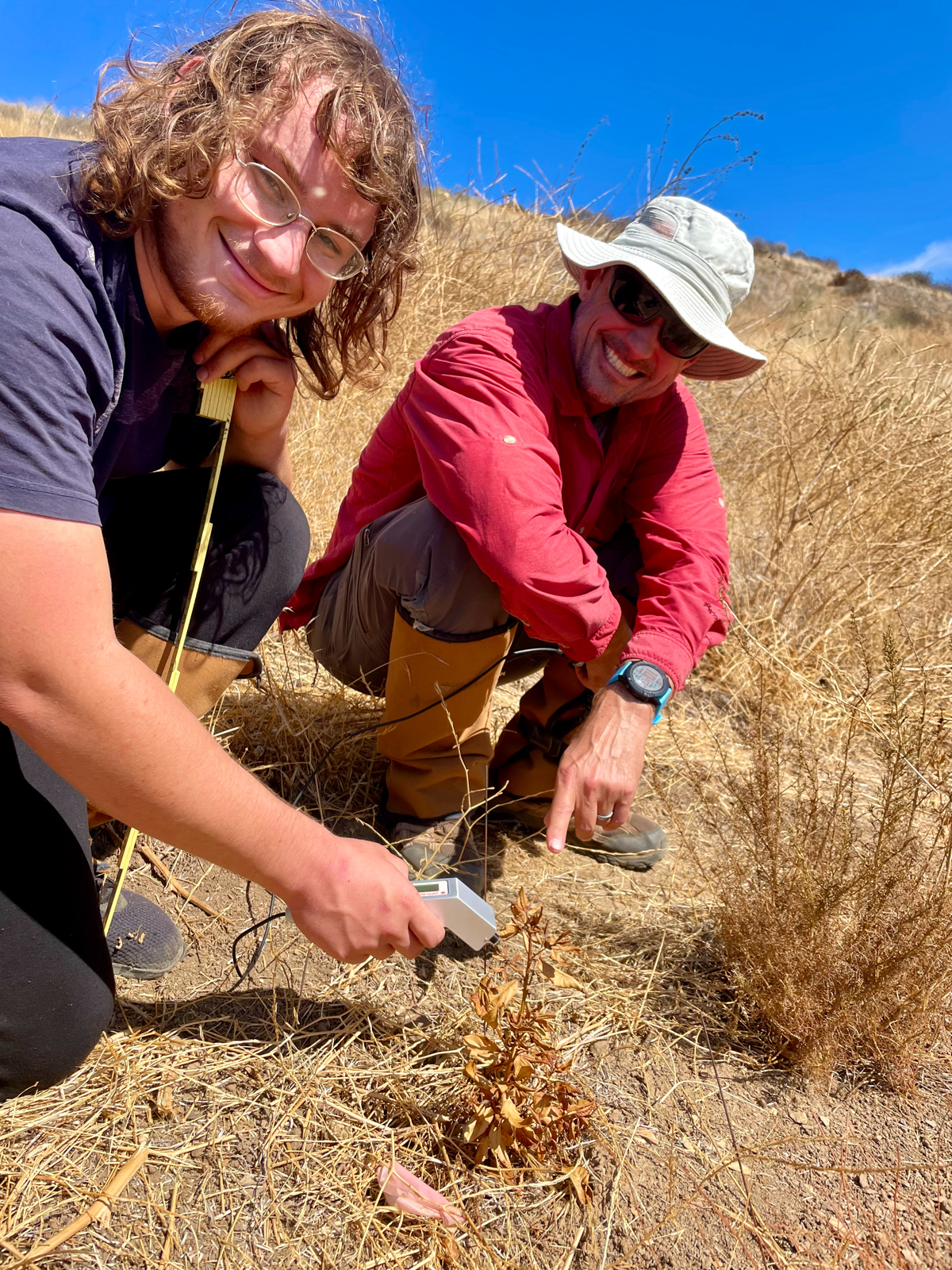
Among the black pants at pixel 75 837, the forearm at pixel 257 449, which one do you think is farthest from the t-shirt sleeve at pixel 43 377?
the forearm at pixel 257 449

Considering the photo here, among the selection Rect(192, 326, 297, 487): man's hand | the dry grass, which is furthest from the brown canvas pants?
Rect(192, 326, 297, 487): man's hand

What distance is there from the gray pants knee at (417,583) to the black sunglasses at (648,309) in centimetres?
70

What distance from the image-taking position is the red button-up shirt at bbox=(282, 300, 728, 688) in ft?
6.42

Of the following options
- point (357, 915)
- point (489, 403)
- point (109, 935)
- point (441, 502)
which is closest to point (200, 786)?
point (357, 915)

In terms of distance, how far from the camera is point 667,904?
7.63ft

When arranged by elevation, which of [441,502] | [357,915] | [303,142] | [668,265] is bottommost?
[357,915]

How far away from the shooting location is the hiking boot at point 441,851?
2223mm

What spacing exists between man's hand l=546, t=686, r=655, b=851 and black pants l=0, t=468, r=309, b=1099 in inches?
34.5

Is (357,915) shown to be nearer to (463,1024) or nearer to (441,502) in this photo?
(463,1024)

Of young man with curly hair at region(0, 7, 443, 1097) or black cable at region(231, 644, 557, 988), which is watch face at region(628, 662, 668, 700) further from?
young man with curly hair at region(0, 7, 443, 1097)

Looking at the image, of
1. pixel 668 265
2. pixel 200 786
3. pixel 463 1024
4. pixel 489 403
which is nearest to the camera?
pixel 200 786

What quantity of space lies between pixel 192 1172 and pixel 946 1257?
4.17 ft

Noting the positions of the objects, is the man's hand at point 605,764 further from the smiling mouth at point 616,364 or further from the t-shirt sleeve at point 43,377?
the t-shirt sleeve at point 43,377

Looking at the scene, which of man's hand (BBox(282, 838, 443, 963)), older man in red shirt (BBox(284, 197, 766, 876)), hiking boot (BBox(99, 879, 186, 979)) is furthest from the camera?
older man in red shirt (BBox(284, 197, 766, 876))
